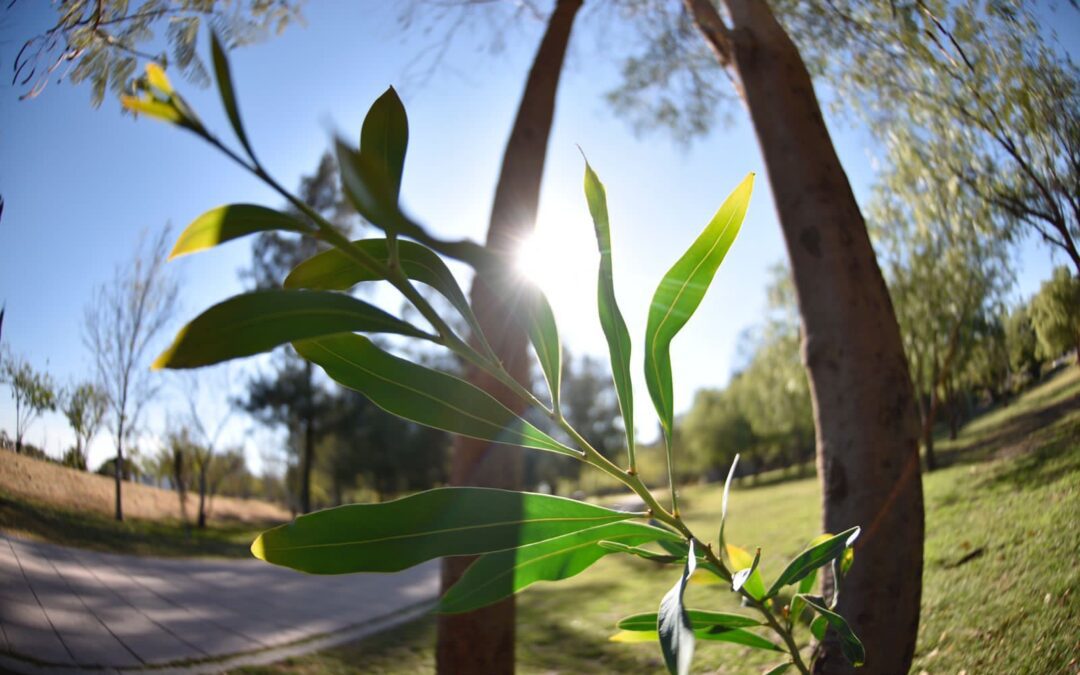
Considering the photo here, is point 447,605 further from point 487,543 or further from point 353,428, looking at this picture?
point 353,428

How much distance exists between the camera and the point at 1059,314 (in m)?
0.74

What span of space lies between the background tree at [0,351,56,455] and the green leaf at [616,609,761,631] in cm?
73

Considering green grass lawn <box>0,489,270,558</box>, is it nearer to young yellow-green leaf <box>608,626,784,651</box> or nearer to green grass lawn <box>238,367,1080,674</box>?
green grass lawn <box>238,367,1080,674</box>

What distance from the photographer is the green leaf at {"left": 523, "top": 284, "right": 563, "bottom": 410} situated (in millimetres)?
591

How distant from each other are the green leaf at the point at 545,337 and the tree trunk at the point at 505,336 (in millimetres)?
700

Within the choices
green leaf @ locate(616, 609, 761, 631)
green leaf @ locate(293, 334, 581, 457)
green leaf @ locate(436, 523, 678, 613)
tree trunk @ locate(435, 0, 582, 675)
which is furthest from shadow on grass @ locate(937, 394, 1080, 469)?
tree trunk @ locate(435, 0, 582, 675)

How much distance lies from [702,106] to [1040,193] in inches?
52.0

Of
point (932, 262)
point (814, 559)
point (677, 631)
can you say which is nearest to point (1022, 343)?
point (932, 262)

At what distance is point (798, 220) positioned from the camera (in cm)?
104

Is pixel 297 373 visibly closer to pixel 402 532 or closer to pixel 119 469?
pixel 119 469

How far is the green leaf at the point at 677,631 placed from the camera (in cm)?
36

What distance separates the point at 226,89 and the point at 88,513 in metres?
0.71

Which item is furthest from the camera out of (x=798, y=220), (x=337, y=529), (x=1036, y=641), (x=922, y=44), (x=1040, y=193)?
(x=798, y=220)

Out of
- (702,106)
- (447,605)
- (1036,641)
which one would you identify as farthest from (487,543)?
(702,106)
